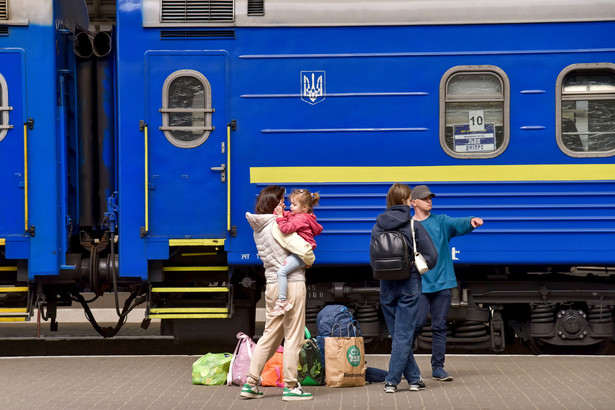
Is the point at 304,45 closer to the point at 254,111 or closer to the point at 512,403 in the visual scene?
the point at 254,111

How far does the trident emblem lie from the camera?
894 centimetres

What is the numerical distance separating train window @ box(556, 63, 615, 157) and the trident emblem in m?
2.28

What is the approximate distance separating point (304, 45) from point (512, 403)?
4.02 metres

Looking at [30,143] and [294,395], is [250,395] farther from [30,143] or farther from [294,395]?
[30,143]

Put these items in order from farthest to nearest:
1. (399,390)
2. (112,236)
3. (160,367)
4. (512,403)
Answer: (112,236)
(160,367)
(399,390)
(512,403)

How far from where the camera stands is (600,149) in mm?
8898

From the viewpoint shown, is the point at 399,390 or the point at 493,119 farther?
the point at 493,119

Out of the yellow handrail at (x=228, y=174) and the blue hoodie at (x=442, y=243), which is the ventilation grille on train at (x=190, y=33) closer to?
the yellow handrail at (x=228, y=174)

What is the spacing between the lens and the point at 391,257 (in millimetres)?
7043

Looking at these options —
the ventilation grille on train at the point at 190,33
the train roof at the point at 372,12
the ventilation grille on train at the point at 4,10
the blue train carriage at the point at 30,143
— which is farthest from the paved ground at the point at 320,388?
the ventilation grille on train at the point at 4,10

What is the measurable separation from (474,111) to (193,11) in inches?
115

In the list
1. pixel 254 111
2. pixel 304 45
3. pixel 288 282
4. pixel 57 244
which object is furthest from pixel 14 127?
pixel 288 282

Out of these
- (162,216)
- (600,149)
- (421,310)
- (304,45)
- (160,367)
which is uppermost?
(304,45)

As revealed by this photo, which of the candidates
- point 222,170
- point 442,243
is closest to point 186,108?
point 222,170
